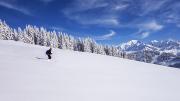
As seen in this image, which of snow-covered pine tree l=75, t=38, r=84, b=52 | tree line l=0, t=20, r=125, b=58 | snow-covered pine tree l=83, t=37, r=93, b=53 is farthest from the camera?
snow-covered pine tree l=75, t=38, r=84, b=52

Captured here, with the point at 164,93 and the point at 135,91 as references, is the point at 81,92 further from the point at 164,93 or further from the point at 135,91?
the point at 164,93

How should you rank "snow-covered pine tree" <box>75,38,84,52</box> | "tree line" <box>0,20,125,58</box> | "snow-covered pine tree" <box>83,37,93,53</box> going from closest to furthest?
1. "tree line" <box>0,20,125,58</box>
2. "snow-covered pine tree" <box>83,37,93,53</box>
3. "snow-covered pine tree" <box>75,38,84,52</box>

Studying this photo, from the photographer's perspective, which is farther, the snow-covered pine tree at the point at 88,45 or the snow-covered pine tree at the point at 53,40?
the snow-covered pine tree at the point at 88,45

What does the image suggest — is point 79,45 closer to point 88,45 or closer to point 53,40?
point 88,45

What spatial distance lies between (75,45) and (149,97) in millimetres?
140077

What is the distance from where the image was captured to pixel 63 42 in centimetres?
13762

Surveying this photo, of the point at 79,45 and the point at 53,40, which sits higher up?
the point at 53,40

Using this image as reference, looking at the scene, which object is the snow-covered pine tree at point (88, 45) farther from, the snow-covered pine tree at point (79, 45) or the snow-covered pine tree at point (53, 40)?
the snow-covered pine tree at point (53, 40)

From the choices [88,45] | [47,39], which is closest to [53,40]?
[47,39]

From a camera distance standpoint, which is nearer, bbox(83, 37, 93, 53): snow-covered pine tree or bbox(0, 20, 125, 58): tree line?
bbox(0, 20, 125, 58): tree line

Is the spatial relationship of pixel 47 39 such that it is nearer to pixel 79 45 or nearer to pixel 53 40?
pixel 53 40

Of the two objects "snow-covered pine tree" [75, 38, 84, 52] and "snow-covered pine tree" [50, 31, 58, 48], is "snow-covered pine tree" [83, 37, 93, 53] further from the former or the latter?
"snow-covered pine tree" [50, 31, 58, 48]

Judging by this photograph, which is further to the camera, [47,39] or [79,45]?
[79,45]

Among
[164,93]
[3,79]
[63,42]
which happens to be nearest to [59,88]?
[3,79]
